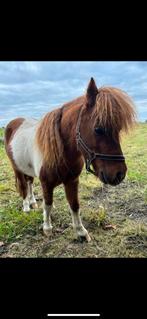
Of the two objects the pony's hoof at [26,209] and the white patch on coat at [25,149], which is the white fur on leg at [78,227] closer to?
the white patch on coat at [25,149]

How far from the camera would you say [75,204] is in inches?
67.5

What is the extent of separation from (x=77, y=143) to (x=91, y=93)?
0.23 meters

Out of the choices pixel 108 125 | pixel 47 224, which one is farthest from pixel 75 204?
pixel 108 125

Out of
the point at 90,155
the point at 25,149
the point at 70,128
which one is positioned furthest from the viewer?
the point at 25,149

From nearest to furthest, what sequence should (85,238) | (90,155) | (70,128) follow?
(90,155) → (70,128) → (85,238)

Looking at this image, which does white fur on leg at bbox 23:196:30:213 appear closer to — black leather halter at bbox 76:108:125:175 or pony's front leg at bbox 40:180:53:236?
pony's front leg at bbox 40:180:53:236

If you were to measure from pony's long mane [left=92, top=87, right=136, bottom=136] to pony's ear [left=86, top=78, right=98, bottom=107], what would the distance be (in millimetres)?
26

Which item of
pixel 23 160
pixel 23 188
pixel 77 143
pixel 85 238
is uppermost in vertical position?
pixel 77 143

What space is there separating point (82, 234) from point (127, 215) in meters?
0.35

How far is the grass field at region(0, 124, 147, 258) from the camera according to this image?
1608 mm

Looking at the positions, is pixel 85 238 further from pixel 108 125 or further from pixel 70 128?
pixel 108 125
